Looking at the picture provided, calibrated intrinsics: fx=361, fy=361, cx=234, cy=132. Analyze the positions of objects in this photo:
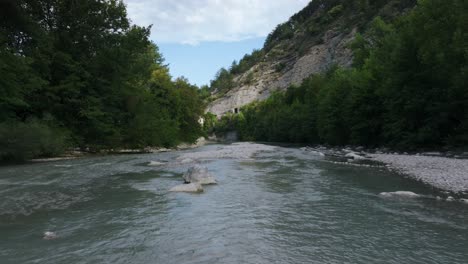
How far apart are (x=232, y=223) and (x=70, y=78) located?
1075 inches

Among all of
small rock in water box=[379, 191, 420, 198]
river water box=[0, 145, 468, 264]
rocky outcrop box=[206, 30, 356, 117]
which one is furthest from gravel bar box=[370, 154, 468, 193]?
rocky outcrop box=[206, 30, 356, 117]

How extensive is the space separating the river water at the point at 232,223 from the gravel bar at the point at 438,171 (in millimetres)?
996

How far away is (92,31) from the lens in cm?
3366

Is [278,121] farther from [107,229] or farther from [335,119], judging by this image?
[107,229]

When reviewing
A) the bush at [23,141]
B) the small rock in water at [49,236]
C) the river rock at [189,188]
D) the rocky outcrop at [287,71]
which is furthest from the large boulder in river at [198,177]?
the rocky outcrop at [287,71]

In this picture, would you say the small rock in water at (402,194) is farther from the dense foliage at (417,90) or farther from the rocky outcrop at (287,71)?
the rocky outcrop at (287,71)

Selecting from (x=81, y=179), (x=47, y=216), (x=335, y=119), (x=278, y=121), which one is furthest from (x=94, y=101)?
(x=278, y=121)

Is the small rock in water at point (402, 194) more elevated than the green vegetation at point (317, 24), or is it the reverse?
the green vegetation at point (317, 24)

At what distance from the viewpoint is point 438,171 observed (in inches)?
661

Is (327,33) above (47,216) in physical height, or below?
above

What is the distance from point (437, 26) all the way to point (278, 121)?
2134 inches

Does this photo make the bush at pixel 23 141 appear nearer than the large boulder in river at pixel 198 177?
No

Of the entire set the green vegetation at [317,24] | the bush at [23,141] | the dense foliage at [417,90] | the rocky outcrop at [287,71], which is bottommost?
the bush at [23,141]

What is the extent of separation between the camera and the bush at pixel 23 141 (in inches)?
874
